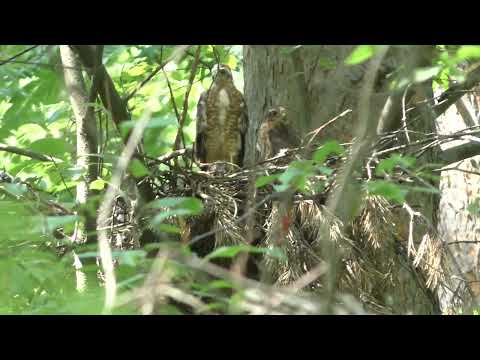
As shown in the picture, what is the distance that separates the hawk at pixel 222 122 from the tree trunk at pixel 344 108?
10 centimetres

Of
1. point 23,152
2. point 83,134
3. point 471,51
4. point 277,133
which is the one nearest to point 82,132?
point 83,134

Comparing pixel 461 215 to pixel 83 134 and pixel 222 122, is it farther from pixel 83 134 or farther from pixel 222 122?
pixel 83 134

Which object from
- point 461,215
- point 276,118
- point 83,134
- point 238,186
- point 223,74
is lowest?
point 461,215

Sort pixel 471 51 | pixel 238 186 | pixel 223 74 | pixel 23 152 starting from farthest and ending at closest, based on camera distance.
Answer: pixel 223 74, pixel 238 186, pixel 23 152, pixel 471 51

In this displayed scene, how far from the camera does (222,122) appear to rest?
5.07 m

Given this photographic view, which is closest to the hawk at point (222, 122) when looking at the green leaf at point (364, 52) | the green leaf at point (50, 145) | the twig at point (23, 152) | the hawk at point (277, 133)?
the hawk at point (277, 133)

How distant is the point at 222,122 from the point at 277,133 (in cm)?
81

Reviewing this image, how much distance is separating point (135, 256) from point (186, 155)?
178 centimetres

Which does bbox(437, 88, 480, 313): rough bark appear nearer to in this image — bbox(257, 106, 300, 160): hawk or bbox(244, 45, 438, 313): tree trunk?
bbox(244, 45, 438, 313): tree trunk

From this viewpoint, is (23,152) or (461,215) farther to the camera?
(461,215)

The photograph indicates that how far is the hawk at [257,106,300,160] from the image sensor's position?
4.34 metres

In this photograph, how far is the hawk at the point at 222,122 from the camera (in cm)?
499

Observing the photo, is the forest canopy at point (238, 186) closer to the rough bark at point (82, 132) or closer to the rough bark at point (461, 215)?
the rough bark at point (82, 132)
